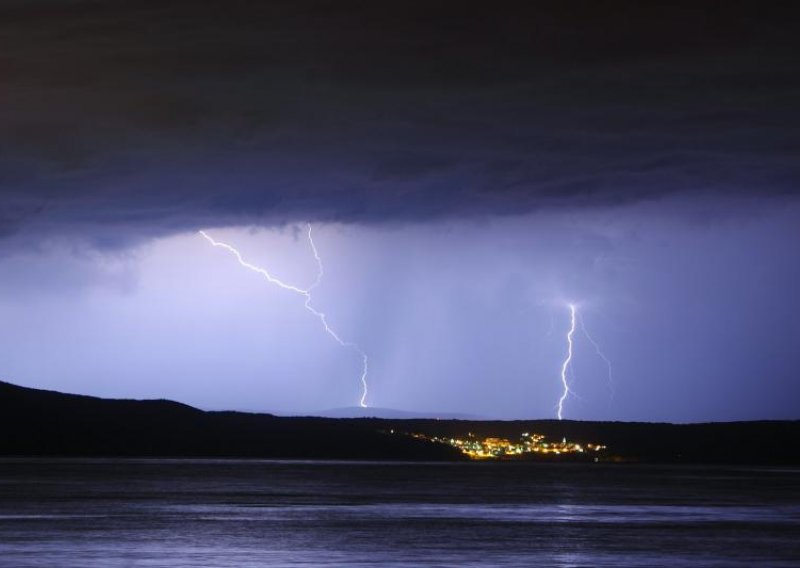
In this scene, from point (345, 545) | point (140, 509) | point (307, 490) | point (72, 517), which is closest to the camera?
point (345, 545)

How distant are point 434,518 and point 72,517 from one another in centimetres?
1570

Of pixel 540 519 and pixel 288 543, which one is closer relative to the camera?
pixel 288 543

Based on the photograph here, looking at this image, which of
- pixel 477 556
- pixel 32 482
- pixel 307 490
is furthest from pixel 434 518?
pixel 32 482

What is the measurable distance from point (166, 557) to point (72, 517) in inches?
808

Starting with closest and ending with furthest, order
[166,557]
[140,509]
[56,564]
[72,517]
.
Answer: [56,564] < [166,557] < [72,517] < [140,509]

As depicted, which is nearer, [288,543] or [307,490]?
[288,543]

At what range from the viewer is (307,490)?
101 m

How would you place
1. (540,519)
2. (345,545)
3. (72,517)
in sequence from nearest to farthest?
1. (345,545)
2. (72,517)
3. (540,519)

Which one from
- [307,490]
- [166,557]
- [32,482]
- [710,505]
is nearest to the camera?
[166,557]

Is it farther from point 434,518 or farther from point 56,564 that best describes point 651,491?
point 56,564

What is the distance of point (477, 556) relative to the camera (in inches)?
1716

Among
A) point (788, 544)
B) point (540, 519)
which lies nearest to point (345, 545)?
point (788, 544)

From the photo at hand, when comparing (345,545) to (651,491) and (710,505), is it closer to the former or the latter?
(710,505)

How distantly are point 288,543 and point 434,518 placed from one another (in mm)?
15780
